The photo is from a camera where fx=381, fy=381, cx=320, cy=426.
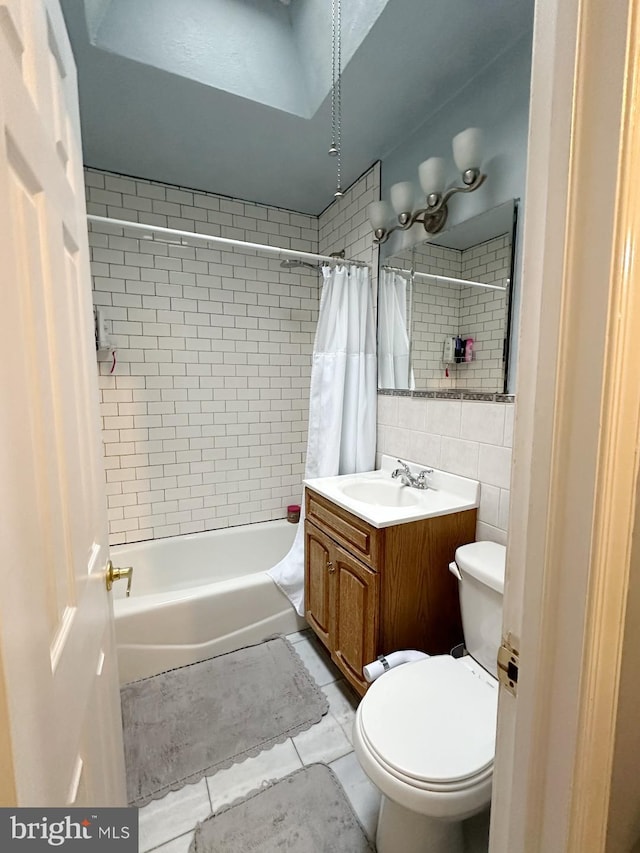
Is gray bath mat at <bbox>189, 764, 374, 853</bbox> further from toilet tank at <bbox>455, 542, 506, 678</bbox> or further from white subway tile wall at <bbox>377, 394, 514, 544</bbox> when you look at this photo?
white subway tile wall at <bbox>377, 394, 514, 544</bbox>

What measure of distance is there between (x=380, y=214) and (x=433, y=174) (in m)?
0.38

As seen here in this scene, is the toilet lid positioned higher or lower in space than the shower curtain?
lower

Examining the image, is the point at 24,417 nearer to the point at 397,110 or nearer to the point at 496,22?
the point at 496,22

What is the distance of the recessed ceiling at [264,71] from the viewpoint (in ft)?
4.36

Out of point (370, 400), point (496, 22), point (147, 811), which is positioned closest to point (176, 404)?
point (370, 400)

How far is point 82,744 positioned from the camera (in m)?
0.64

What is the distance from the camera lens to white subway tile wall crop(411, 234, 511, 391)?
59.5 inches

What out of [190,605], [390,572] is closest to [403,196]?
[390,572]

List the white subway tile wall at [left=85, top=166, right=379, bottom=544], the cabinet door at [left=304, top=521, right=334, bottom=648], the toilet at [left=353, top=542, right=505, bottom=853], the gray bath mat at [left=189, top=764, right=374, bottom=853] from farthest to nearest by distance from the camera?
the white subway tile wall at [left=85, top=166, right=379, bottom=544] < the cabinet door at [left=304, top=521, right=334, bottom=648] < the gray bath mat at [left=189, top=764, right=374, bottom=853] < the toilet at [left=353, top=542, right=505, bottom=853]

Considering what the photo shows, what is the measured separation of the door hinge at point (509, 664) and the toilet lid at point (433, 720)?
0.56 meters

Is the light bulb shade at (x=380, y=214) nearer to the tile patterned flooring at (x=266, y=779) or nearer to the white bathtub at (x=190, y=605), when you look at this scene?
the white bathtub at (x=190, y=605)

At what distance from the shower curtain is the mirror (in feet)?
0.35

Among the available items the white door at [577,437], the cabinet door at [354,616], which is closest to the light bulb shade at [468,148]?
the white door at [577,437]

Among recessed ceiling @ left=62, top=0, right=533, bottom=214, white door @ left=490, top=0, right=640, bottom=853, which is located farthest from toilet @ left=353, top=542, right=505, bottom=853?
recessed ceiling @ left=62, top=0, right=533, bottom=214
